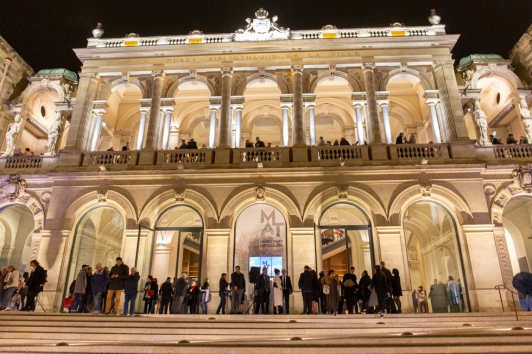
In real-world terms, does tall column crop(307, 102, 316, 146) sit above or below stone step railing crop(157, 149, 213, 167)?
above

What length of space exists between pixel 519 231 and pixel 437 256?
5.47 m

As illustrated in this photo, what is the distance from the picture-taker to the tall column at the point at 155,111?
19750mm

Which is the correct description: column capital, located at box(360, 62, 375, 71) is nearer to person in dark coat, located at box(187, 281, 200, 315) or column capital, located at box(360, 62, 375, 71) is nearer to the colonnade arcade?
the colonnade arcade

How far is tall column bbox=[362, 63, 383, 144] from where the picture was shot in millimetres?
19156

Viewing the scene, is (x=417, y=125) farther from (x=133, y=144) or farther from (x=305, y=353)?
(x=305, y=353)

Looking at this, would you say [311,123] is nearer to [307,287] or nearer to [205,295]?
[307,287]

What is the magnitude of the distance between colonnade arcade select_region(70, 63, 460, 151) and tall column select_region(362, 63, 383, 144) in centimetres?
5

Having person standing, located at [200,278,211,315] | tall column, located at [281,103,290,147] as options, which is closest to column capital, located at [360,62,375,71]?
tall column, located at [281,103,290,147]

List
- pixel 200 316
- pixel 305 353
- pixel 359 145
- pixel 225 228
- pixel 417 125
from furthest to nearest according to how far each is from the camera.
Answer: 1. pixel 417 125
2. pixel 359 145
3. pixel 225 228
4. pixel 200 316
5. pixel 305 353

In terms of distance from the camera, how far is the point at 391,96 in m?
23.5

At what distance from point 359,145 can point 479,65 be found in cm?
885

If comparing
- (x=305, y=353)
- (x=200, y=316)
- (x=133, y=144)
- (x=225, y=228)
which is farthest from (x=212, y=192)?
(x=305, y=353)

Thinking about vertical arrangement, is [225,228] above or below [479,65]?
below

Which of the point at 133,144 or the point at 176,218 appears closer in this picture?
the point at 176,218
